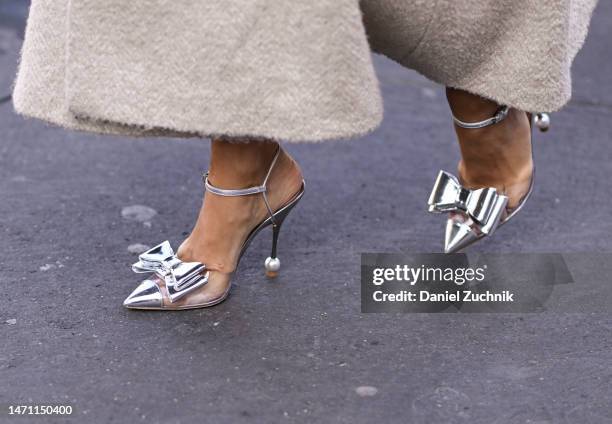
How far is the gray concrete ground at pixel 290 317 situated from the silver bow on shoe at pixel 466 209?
0.19 metres

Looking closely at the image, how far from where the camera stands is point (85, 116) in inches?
64.6

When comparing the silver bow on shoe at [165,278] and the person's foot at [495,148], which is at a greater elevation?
the person's foot at [495,148]

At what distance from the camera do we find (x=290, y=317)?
2006mm

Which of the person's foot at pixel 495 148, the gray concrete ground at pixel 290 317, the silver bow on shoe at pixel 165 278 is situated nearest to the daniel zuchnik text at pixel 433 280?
the gray concrete ground at pixel 290 317

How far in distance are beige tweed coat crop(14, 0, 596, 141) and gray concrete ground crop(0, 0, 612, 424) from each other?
1.49ft

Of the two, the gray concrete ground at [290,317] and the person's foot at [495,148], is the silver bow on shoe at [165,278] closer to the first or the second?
the gray concrete ground at [290,317]

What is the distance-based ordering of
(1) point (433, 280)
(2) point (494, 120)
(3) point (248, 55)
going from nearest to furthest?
(3) point (248, 55), (2) point (494, 120), (1) point (433, 280)

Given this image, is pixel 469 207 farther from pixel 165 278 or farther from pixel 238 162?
pixel 165 278

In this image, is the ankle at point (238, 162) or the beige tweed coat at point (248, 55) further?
the ankle at point (238, 162)

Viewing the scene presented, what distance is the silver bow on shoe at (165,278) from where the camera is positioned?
1957mm

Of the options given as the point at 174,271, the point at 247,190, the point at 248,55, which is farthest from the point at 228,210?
the point at 248,55

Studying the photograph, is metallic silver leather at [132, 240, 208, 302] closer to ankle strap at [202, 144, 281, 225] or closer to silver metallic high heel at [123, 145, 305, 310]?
silver metallic high heel at [123, 145, 305, 310]

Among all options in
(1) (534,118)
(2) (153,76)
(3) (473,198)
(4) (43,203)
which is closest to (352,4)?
(2) (153,76)

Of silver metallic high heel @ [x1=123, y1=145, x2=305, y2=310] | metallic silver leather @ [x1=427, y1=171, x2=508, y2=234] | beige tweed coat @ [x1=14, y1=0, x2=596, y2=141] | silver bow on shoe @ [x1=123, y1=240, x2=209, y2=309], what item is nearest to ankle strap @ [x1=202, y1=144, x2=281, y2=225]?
silver metallic high heel @ [x1=123, y1=145, x2=305, y2=310]
